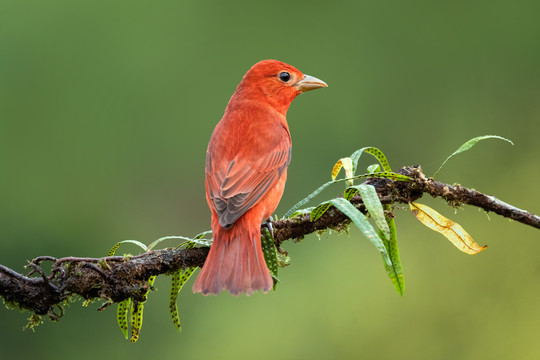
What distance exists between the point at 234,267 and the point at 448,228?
800 millimetres

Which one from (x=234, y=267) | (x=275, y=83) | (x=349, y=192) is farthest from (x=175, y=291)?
(x=275, y=83)

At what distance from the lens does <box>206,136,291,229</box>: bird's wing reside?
10.7ft

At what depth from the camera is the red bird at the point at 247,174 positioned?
2.87 m

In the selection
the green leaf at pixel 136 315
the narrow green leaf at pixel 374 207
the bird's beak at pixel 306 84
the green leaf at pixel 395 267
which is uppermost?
the bird's beak at pixel 306 84

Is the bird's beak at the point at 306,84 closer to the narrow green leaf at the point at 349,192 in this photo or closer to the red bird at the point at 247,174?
the red bird at the point at 247,174

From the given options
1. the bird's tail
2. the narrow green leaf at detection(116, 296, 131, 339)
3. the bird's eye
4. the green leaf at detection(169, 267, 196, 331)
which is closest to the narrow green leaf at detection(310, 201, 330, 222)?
the bird's tail

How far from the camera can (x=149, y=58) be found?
9523 millimetres

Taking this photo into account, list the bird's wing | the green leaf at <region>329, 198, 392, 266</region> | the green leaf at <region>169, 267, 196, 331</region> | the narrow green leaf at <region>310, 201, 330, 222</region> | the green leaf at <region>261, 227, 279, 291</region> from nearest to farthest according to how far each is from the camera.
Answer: the green leaf at <region>329, 198, 392, 266</region>, the narrow green leaf at <region>310, 201, 330, 222</region>, the green leaf at <region>169, 267, 196, 331</region>, the green leaf at <region>261, 227, 279, 291</region>, the bird's wing

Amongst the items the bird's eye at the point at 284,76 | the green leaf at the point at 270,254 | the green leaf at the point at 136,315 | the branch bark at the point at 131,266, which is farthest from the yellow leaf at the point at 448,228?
the bird's eye at the point at 284,76

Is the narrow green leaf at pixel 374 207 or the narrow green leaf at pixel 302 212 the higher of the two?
the narrow green leaf at pixel 374 207

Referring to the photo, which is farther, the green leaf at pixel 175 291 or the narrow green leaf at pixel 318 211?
the green leaf at pixel 175 291

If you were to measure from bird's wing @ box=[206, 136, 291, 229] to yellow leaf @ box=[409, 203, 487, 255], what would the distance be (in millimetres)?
849

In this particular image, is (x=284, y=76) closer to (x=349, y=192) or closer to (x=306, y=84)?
(x=306, y=84)

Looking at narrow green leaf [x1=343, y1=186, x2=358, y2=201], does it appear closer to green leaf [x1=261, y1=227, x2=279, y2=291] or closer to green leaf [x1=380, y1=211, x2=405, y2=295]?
green leaf [x1=380, y1=211, x2=405, y2=295]
